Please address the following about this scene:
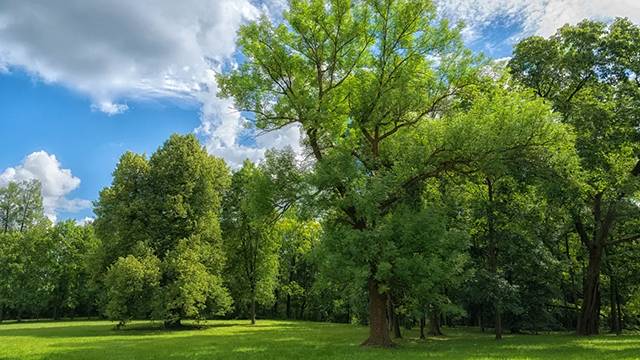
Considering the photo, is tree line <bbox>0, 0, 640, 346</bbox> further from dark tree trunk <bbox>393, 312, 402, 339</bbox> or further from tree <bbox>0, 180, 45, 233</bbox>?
tree <bbox>0, 180, 45, 233</bbox>

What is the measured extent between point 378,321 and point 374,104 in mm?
11095

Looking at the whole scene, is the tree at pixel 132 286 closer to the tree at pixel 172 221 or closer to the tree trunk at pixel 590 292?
the tree at pixel 172 221

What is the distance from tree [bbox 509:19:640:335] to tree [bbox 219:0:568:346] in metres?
5.34

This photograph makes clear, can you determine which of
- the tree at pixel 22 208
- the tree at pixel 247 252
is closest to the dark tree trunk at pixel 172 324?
the tree at pixel 247 252

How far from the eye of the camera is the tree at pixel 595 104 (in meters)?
27.9

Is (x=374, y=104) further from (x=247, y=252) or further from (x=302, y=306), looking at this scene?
(x=302, y=306)

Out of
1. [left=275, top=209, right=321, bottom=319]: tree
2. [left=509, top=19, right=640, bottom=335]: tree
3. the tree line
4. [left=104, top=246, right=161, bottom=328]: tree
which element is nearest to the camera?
the tree line

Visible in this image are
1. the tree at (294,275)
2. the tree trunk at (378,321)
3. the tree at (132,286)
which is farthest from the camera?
the tree at (294,275)

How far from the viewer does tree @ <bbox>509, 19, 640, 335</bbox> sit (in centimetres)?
2789

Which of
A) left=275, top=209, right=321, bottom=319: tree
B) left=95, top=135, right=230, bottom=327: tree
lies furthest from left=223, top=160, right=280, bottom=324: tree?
left=275, top=209, right=321, bottom=319: tree

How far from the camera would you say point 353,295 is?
29.6 m

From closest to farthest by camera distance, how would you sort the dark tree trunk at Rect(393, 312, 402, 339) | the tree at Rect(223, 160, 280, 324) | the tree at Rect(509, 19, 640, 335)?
the tree at Rect(509, 19, 640, 335) → the dark tree trunk at Rect(393, 312, 402, 339) → the tree at Rect(223, 160, 280, 324)

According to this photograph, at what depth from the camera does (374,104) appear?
2605cm

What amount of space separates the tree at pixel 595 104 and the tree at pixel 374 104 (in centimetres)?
534
